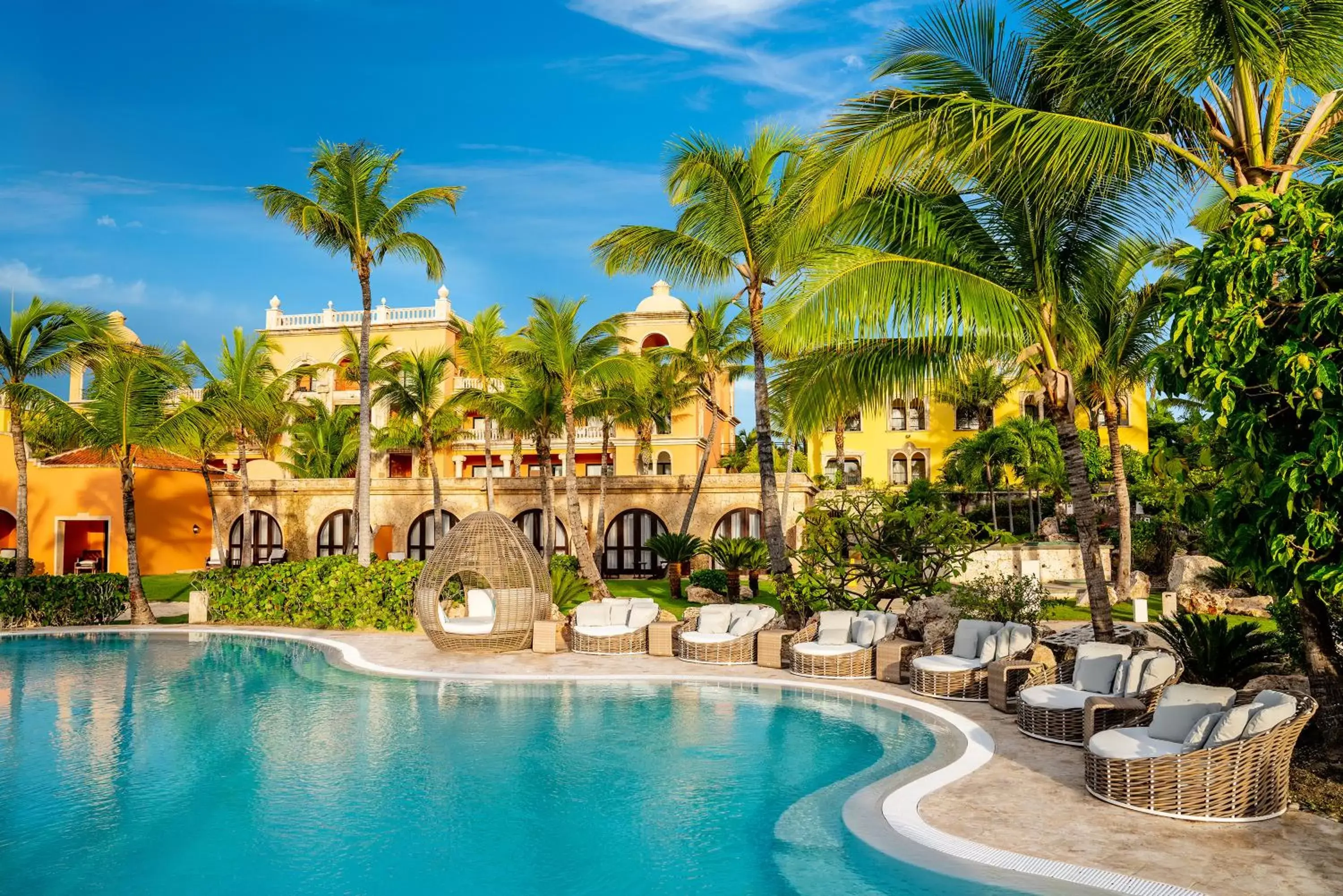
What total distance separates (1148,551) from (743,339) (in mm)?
13837

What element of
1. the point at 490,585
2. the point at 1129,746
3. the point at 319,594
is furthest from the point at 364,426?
the point at 1129,746

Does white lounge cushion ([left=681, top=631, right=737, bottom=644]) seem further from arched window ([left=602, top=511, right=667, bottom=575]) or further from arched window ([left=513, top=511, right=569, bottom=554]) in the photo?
arched window ([left=513, top=511, right=569, bottom=554])

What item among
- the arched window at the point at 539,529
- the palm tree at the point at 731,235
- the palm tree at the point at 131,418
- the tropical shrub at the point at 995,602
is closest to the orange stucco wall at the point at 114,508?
the palm tree at the point at 131,418

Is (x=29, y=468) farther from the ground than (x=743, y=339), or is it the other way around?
(x=743, y=339)

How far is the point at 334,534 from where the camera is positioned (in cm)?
3316

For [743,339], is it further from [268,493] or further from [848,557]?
[268,493]

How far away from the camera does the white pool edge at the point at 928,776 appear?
5.21 metres

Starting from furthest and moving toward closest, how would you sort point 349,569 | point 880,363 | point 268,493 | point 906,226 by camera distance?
point 268,493, point 349,569, point 880,363, point 906,226

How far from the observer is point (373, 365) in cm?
2870

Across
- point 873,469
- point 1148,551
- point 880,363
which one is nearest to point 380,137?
point 880,363

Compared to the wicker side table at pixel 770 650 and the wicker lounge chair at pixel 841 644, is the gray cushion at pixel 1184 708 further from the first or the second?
the wicker side table at pixel 770 650

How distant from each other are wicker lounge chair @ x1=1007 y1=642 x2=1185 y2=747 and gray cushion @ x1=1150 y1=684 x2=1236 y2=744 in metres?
0.73

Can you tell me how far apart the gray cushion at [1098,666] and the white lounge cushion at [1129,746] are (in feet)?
5.71

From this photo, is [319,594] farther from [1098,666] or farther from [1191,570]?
[1191,570]
